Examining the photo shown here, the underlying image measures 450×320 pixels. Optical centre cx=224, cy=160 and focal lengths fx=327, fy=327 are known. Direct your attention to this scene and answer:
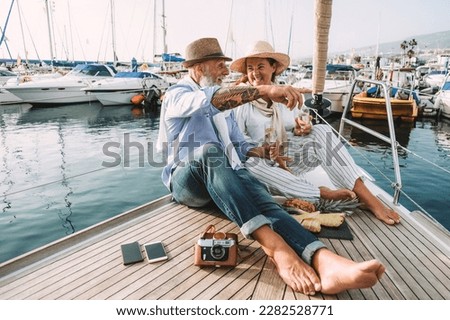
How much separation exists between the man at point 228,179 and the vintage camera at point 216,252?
0.42 ft

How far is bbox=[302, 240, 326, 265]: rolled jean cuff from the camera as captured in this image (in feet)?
6.06

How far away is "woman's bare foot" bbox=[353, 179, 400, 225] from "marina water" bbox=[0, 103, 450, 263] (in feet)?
2.10

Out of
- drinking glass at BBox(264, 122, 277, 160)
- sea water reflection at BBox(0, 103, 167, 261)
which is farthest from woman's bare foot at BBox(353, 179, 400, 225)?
sea water reflection at BBox(0, 103, 167, 261)

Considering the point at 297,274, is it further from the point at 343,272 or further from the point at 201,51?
the point at 201,51

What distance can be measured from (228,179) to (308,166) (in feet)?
4.66

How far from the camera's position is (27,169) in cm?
858

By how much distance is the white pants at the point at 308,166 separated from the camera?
2805 mm

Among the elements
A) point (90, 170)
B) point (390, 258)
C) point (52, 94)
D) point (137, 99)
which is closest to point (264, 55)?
point (390, 258)

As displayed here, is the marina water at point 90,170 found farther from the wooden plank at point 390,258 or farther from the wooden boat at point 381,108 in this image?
the wooden plank at point 390,258

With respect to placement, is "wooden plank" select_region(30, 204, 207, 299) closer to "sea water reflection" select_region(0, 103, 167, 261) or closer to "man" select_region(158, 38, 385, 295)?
"man" select_region(158, 38, 385, 295)
